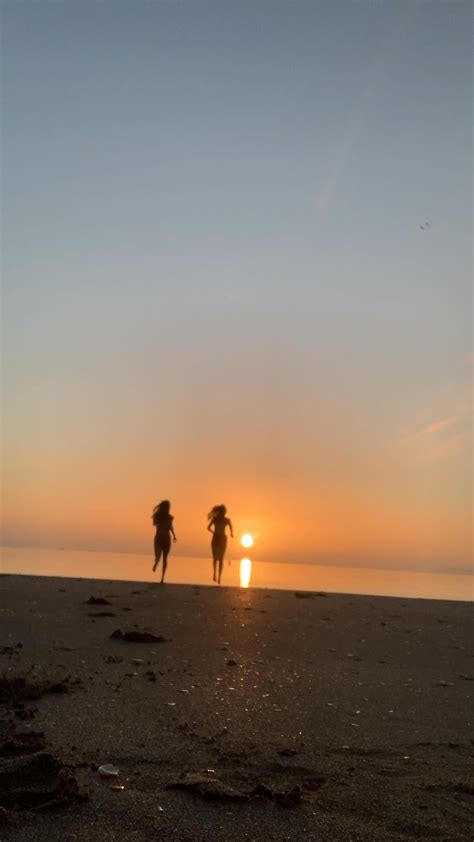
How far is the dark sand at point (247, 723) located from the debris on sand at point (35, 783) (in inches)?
5.2

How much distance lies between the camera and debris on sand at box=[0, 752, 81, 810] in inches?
193

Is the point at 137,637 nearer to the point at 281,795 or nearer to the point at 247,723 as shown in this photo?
the point at 247,723

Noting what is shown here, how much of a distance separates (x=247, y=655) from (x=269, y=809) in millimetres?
5878

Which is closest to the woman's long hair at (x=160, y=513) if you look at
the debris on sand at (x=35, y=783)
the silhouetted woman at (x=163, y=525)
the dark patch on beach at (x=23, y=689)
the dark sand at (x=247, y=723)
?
the silhouetted woman at (x=163, y=525)

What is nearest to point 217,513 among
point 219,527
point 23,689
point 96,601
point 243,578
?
point 219,527

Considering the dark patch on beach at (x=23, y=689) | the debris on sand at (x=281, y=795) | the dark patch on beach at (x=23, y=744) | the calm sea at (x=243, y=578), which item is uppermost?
the calm sea at (x=243, y=578)

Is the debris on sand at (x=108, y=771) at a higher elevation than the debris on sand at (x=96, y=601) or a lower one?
lower

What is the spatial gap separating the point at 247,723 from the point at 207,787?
2036 millimetres

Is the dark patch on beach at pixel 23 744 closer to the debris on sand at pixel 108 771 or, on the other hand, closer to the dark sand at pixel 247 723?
the dark sand at pixel 247 723

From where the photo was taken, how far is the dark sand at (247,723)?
4.89 meters

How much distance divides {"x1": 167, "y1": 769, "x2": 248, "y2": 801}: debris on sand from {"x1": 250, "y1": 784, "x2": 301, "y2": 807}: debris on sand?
0.12m

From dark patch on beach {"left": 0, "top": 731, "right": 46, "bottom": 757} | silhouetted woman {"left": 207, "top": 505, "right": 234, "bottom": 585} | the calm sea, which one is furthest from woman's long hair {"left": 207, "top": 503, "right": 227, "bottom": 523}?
dark patch on beach {"left": 0, "top": 731, "right": 46, "bottom": 757}

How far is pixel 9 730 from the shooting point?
21.4ft

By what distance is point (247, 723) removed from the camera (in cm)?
727
